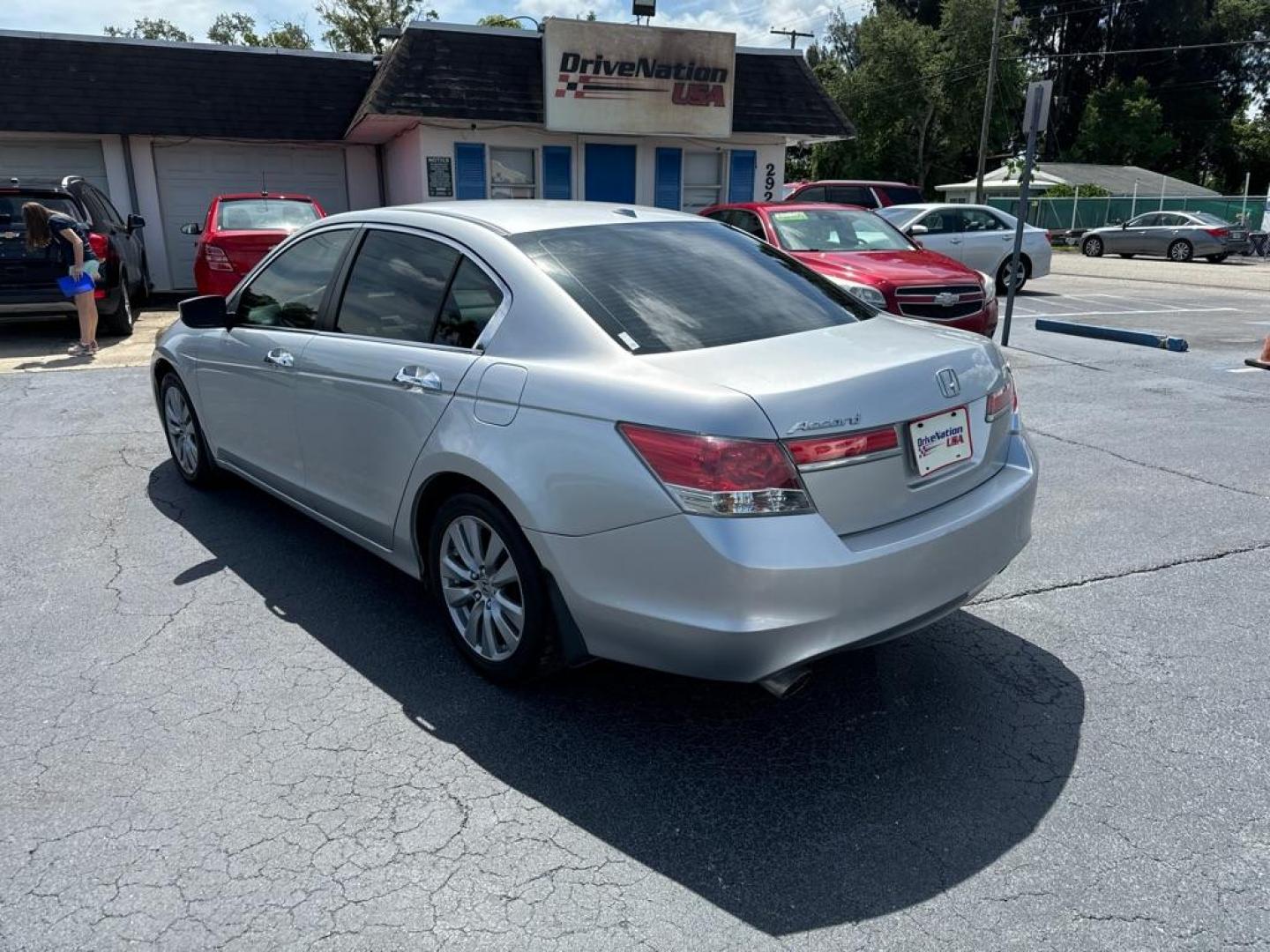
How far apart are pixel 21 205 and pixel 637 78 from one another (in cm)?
956

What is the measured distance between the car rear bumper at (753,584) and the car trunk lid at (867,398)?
9cm

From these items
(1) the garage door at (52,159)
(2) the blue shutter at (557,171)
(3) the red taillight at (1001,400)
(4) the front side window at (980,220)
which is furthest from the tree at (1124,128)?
(3) the red taillight at (1001,400)

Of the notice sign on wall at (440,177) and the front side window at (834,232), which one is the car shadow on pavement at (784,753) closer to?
the front side window at (834,232)

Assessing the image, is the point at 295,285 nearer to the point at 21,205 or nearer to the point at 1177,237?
the point at 21,205

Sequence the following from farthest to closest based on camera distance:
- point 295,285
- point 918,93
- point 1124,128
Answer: point 1124,128, point 918,93, point 295,285

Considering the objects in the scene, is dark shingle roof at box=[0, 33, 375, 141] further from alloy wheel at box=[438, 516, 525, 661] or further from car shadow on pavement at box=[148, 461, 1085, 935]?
alloy wheel at box=[438, 516, 525, 661]

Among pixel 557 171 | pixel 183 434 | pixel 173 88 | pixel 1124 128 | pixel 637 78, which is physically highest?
pixel 1124 128

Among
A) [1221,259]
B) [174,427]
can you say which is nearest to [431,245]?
[174,427]

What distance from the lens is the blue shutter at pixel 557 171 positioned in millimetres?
16891

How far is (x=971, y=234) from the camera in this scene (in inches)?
613

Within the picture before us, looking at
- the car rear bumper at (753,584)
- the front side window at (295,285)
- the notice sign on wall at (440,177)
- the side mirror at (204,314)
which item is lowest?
the car rear bumper at (753,584)

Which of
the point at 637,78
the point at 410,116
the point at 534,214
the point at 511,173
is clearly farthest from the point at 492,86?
the point at 534,214

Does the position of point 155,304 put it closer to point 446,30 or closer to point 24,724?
point 446,30

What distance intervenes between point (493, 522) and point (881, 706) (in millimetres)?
1465
